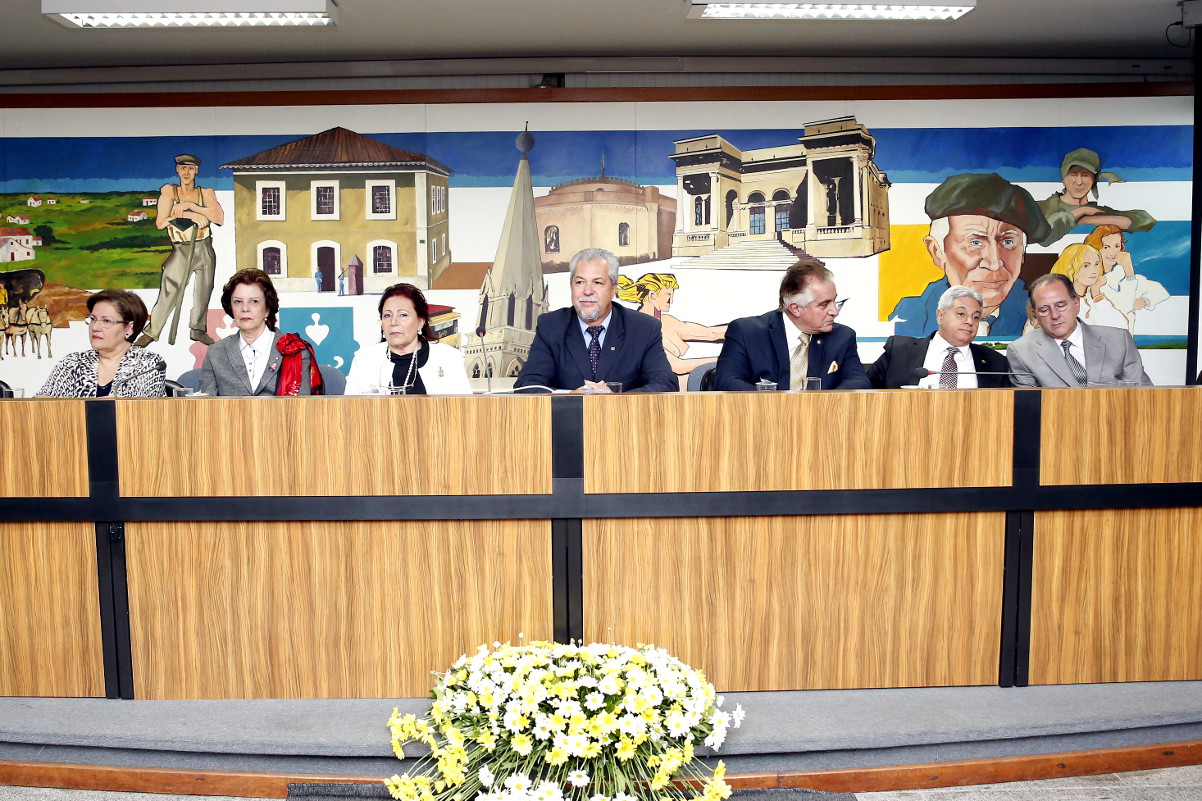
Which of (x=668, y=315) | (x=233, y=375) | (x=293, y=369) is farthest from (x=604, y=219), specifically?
(x=233, y=375)

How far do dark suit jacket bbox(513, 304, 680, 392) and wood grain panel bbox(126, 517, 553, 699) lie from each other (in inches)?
41.6

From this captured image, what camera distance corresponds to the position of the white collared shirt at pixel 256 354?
10.5 ft

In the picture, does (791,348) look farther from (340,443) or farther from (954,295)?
(340,443)

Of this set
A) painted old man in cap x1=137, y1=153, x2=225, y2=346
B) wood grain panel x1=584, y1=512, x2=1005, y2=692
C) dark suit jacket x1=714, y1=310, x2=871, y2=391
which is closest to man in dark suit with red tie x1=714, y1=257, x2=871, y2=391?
dark suit jacket x1=714, y1=310, x2=871, y2=391

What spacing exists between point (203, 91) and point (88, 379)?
2406 millimetres

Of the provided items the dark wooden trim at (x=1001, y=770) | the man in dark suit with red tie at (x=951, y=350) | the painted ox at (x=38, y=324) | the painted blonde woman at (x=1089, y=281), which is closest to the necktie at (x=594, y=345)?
the man in dark suit with red tie at (x=951, y=350)

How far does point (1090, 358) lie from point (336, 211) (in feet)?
13.2

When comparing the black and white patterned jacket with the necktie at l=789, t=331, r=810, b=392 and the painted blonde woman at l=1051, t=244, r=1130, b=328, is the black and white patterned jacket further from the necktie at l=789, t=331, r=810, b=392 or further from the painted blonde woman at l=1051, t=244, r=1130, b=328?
the painted blonde woman at l=1051, t=244, r=1130, b=328

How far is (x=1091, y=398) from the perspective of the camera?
2305 mm

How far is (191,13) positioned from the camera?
3.86m

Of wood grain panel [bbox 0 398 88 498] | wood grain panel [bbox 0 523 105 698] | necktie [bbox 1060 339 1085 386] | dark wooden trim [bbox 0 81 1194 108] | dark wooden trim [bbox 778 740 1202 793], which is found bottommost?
dark wooden trim [bbox 778 740 1202 793]

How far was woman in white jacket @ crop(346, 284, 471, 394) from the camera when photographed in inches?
122

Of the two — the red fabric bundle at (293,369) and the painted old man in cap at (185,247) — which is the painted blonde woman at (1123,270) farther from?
the painted old man in cap at (185,247)

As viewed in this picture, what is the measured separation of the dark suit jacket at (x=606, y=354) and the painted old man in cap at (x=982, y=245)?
7.45ft
